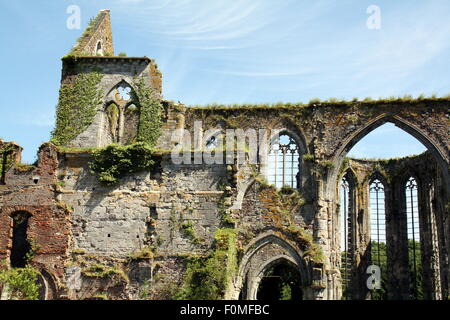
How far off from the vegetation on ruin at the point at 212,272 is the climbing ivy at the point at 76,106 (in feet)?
24.3

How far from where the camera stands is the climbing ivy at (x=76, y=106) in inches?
973

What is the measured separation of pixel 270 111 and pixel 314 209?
4514 millimetres

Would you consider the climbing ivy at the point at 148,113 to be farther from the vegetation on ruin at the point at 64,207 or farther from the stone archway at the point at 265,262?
the stone archway at the point at 265,262

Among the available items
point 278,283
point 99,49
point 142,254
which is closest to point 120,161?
point 142,254

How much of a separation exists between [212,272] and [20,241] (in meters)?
7.07

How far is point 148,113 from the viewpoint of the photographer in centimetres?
2519

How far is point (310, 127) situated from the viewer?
2614cm

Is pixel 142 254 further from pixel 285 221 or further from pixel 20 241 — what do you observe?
pixel 285 221

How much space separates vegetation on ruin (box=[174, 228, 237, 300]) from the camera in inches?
781

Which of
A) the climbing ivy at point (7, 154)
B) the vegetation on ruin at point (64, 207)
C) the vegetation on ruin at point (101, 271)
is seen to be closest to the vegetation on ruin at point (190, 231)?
the vegetation on ruin at point (101, 271)

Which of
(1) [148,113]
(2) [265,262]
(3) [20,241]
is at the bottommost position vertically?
(2) [265,262]

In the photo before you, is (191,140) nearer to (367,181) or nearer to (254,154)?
(254,154)
